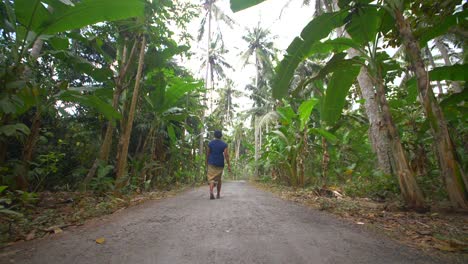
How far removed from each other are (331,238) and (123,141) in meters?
4.57

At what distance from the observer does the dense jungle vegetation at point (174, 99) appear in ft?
10.8

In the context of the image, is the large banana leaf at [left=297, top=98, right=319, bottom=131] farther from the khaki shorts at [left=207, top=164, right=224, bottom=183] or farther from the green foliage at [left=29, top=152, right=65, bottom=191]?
the green foliage at [left=29, top=152, right=65, bottom=191]

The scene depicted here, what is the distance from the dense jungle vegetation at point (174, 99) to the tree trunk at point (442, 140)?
1 cm

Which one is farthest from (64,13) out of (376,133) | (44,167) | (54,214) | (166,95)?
(376,133)

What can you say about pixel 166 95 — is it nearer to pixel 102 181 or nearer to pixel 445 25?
pixel 102 181

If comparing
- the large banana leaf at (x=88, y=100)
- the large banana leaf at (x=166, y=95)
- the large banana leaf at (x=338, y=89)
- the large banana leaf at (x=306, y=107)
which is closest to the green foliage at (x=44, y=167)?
the large banana leaf at (x=88, y=100)

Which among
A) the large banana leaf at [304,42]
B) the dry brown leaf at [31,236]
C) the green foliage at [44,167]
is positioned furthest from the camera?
the large banana leaf at [304,42]

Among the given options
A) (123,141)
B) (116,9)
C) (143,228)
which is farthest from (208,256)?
(123,141)

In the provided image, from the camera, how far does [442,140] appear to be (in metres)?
3.15

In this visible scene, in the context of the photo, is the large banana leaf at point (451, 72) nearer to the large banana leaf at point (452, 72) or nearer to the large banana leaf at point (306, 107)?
the large banana leaf at point (452, 72)

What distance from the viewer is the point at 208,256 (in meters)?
1.87

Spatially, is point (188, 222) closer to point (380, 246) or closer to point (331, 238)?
point (331, 238)

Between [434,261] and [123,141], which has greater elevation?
[123,141]

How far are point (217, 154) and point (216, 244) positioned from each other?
3914 millimetres
